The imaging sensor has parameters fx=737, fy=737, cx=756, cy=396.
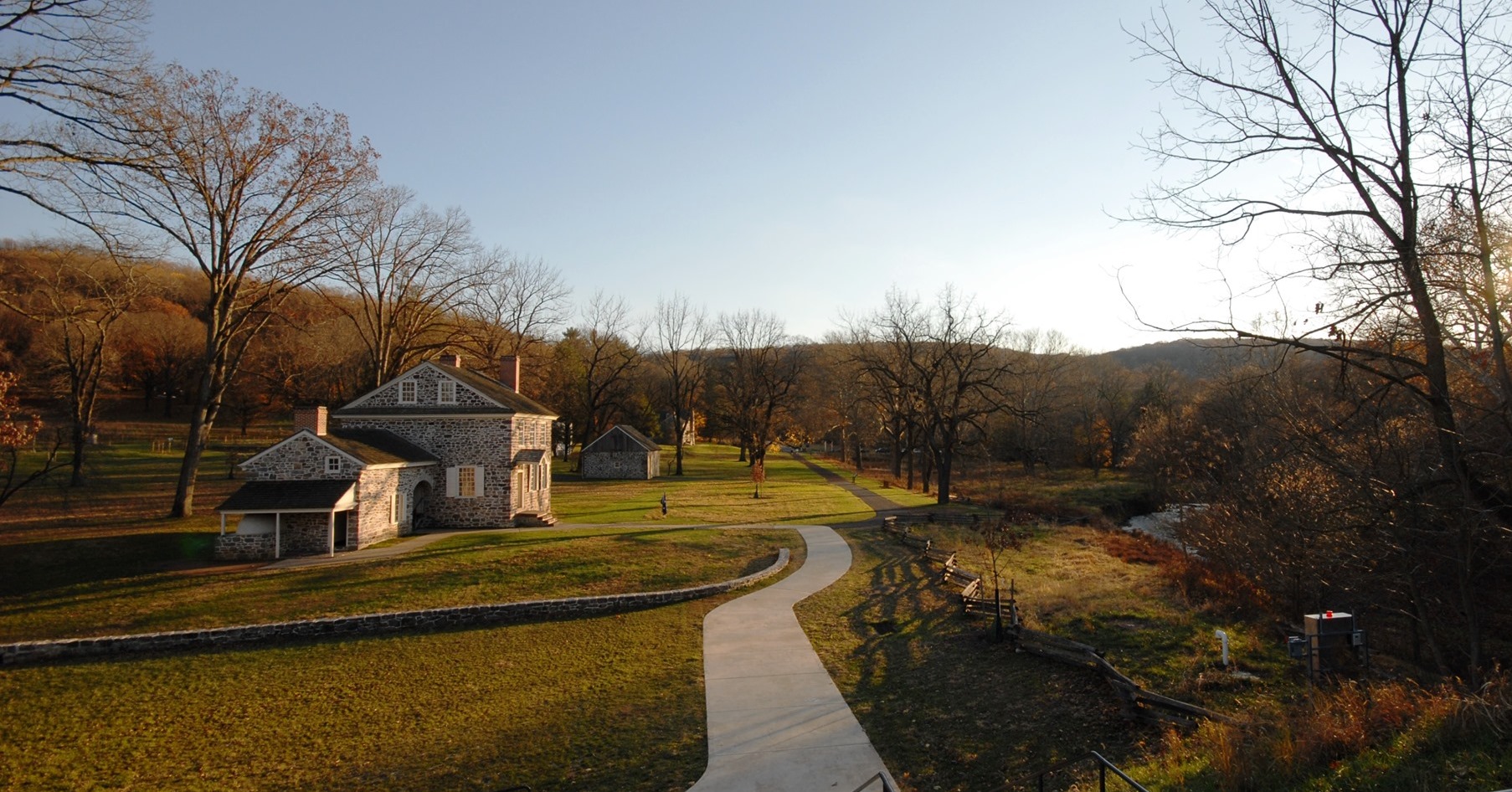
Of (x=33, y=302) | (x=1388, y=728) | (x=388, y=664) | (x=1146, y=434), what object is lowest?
(x=388, y=664)

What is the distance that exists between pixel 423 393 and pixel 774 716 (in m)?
22.9

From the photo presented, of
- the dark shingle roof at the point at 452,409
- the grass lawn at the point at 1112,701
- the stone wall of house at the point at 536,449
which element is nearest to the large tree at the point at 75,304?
the dark shingle roof at the point at 452,409

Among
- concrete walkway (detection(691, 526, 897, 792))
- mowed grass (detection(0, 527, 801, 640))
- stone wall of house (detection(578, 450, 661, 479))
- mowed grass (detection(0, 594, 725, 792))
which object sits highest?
stone wall of house (detection(578, 450, 661, 479))

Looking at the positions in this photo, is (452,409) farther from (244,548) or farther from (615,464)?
(615,464)

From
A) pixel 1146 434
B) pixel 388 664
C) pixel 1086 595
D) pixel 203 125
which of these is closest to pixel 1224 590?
pixel 1086 595

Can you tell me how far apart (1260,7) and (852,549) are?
→ 17842mm

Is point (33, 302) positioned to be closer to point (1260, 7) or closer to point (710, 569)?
point (710, 569)

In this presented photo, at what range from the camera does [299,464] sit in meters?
23.4

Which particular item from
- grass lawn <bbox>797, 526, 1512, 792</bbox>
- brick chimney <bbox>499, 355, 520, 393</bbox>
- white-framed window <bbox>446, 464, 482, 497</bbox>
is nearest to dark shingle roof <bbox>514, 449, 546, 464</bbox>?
white-framed window <bbox>446, 464, 482, 497</bbox>

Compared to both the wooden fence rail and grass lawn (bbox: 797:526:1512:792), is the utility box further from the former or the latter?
the wooden fence rail

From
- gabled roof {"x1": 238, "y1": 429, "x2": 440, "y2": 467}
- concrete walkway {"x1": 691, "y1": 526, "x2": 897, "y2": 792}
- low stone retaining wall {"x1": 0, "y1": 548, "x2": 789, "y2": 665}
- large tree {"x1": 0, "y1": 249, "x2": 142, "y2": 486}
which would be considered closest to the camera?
concrete walkway {"x1": 691, "y1": 526, "x2": 897, "y2": 792}

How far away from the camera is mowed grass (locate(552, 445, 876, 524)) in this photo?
101 ft

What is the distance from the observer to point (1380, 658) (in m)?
12.5

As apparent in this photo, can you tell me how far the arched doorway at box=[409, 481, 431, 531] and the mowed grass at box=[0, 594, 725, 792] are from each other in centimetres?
1266
